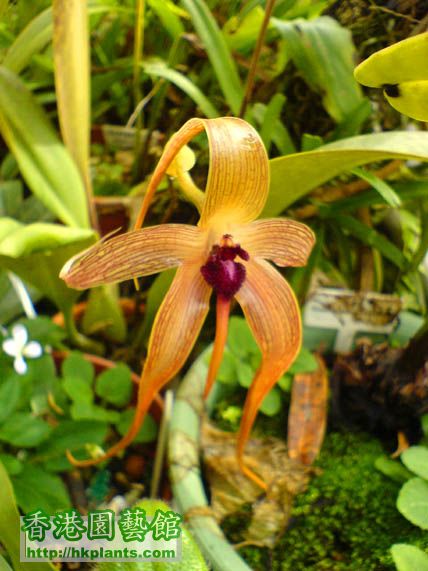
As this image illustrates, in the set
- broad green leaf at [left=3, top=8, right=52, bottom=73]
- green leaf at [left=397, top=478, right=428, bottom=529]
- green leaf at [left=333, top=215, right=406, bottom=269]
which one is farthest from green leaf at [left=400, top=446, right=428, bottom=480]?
broad green leaf at [left=3, top=8, right=52, bottom=73]

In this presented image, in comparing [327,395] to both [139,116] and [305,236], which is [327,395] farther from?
[139,116]

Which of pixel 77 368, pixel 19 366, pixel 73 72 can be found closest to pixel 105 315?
pixel 77 368

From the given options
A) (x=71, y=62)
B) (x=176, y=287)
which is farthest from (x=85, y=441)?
(x=71, y=62)

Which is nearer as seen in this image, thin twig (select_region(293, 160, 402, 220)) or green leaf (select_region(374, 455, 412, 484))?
green leaf (select_region(374, 455, 412, 484))

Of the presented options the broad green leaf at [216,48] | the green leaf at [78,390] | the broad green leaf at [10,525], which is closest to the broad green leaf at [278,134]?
the broad green leaf at [216,48]

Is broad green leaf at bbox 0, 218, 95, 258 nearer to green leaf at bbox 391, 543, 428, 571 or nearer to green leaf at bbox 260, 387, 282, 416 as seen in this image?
green leaf at bbox 260, 387, 282, 416

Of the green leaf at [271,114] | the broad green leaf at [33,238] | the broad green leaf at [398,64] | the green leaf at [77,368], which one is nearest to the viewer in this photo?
the broad green leaf at [398,64]

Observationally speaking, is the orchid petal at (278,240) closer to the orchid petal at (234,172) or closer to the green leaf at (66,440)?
the orchid petal at (234,172)
